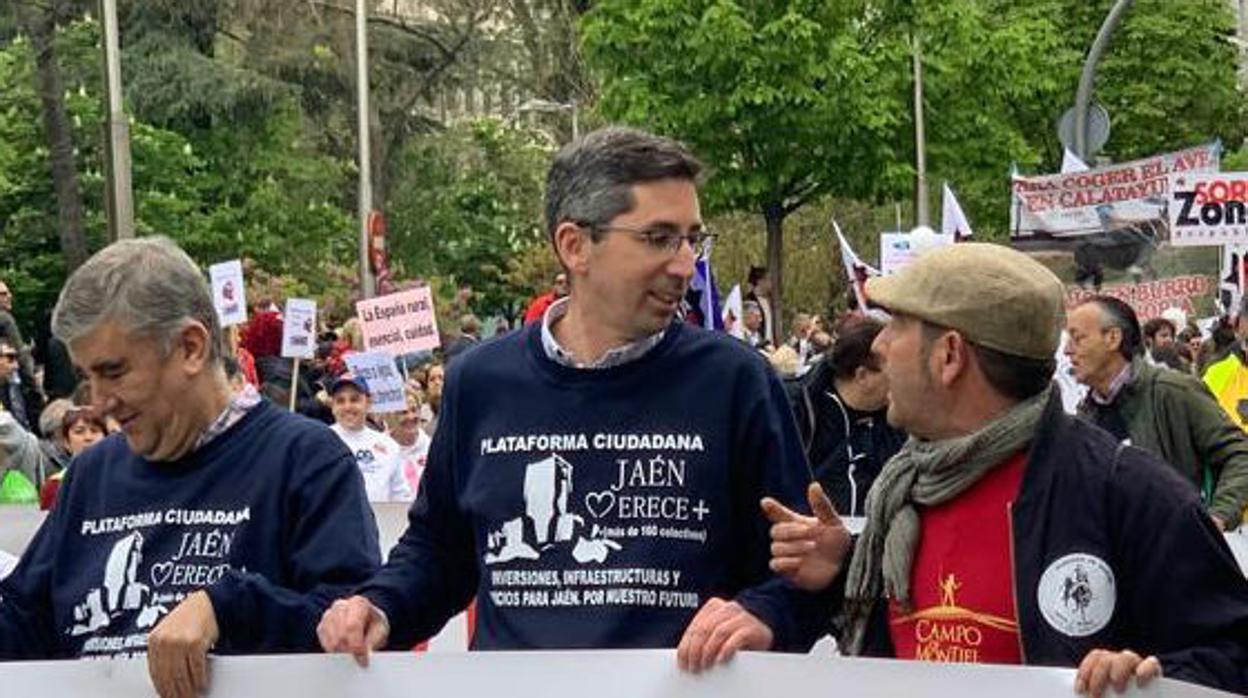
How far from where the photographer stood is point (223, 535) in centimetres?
430

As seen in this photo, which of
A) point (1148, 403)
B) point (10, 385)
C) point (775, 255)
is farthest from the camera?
point (775, 255)

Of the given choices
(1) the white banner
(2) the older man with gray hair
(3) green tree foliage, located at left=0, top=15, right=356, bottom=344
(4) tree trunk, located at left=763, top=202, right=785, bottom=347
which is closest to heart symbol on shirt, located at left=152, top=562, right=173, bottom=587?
(2) the older man with gray hair

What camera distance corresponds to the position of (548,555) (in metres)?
4.28

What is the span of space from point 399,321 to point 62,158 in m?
19.5

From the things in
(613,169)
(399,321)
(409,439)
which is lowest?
(409,439)

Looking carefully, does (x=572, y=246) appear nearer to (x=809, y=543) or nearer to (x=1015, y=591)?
(x=809, y=543)

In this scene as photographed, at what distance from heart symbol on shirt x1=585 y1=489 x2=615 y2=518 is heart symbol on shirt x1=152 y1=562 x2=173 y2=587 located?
672 mm

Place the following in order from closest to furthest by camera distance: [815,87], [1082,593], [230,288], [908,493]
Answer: [1082,593] → [908,493] → [230,288] → [815,87]

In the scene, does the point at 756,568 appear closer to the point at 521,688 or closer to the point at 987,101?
the point at 521,688

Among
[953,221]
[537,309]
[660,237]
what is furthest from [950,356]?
[953,221]

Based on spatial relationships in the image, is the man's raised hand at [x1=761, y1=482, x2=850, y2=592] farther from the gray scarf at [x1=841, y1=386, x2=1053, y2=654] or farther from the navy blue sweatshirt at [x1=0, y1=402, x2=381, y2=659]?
the navy blue sweatshirt at [x1=0, y1=402, x2=381, y2=659]

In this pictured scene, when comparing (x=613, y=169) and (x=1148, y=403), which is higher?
(x=613, y=169)

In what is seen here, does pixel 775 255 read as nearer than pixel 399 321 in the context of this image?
No

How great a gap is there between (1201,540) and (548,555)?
1.04 metres
